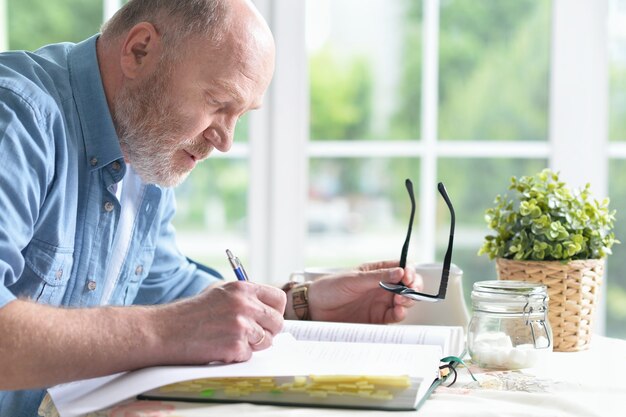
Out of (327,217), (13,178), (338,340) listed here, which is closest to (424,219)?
(327,217)

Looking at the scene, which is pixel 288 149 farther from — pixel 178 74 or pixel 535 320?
pixel 535 320

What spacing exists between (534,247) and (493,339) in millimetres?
200

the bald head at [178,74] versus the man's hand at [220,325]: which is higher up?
the bald head at [178,74]

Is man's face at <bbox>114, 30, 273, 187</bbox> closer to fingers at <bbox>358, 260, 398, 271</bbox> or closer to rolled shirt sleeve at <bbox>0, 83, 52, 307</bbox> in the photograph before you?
rolled shirt sleeve at <bbox>0, 83, 52, 307</bbox>

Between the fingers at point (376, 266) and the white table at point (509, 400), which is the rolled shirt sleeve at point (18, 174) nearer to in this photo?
the white table at point (509, 400)

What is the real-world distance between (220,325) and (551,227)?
60 cm

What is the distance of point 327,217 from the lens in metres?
2.78

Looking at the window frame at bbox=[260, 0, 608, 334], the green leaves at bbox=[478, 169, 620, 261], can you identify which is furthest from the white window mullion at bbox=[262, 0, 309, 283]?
the green leaves at bbox=[478, 169, 620, 261]

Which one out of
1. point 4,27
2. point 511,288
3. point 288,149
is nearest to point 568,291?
point 511,288

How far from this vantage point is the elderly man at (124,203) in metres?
1.02

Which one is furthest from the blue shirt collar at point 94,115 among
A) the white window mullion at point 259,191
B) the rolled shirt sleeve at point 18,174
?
the white window mullion at point 259,191

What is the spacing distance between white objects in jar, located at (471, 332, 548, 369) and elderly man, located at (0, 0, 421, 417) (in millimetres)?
267

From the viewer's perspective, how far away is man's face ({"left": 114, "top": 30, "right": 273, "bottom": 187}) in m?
1.38

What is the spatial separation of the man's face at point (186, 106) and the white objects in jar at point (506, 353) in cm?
59
